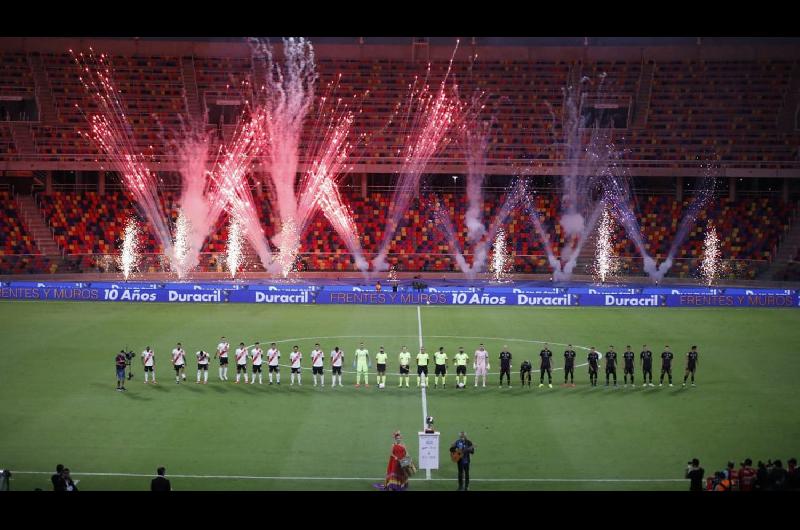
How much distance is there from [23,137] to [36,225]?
773 cm

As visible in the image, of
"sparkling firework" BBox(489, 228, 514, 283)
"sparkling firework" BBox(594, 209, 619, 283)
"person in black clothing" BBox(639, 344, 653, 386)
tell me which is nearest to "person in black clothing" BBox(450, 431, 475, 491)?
"person in black clothing" BBox(639, 344, 653, 386)

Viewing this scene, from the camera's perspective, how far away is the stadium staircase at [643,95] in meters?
61.9

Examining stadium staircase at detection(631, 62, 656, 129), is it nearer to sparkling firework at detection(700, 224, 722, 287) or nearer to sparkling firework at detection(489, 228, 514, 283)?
sparkling firework at detection(700, 224, 722, 287)

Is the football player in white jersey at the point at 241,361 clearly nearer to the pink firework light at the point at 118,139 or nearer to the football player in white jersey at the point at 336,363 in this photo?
the football player in white jersey at the point at 336,363

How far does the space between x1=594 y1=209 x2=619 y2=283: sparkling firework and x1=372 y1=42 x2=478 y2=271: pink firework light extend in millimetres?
11298

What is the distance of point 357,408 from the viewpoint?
23.7 meters

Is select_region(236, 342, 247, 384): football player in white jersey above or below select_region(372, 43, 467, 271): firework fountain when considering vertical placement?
below

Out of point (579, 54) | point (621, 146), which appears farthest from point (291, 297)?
point (579, 54)

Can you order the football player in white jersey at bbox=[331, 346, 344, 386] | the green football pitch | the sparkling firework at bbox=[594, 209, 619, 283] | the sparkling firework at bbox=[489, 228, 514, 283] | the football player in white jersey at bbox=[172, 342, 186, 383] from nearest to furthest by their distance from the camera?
1. the green football pitch
2. the football player in white jersey at bbox=[331, 346, 344, 386]
3. the football player in white jersey at bbox=[172, 342, 186, 383]
4. the sparkling firework at bbox=[594, 209, 619, 283]
5. the sparkling firework at bbox=[489, 228, 514, 283]

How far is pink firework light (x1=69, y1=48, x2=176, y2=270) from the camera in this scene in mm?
56594

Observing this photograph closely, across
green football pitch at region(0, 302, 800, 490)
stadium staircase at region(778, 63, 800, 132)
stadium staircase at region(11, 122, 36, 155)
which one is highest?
stadium staircase at region(778, 63, 800, 132)
